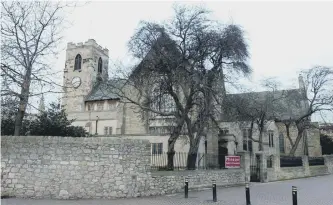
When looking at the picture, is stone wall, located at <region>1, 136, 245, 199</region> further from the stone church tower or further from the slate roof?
the stone church tower

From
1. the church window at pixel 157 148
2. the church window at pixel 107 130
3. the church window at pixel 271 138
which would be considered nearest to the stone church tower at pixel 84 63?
the church window at pixel 107 130

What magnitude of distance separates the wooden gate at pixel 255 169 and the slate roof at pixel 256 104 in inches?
151

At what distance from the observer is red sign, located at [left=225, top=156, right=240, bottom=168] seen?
20.9 metres

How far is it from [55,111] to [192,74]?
10.00m

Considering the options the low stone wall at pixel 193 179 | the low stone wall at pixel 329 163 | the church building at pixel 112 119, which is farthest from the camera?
the low stone wall at pixel 329 163

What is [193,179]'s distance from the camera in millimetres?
17188

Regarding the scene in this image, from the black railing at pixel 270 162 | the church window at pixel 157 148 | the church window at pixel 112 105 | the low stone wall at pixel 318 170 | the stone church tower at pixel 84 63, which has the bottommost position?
the low stone wall at pixel 318 170

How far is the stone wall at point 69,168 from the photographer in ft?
42.3

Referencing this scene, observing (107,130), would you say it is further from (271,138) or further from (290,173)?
(271,138)

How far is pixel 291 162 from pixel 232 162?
11555 millimetres

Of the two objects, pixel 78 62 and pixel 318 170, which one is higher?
pixel 78 62

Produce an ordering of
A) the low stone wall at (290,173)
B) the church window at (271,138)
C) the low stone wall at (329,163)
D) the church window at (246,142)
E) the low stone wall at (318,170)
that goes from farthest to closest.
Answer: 1. the church window at (271,138)
2. the church window at (246,142)
3. the low stone wall at (329,163)
4. the low stone wall at (318,170)
5. the low stone wall at (290,173)

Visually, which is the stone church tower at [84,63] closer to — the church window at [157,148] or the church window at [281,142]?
the church window at [157,148]

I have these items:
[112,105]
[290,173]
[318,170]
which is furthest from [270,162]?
[112,105]
